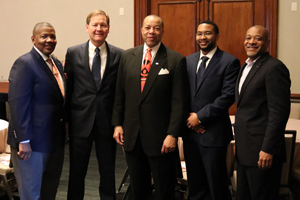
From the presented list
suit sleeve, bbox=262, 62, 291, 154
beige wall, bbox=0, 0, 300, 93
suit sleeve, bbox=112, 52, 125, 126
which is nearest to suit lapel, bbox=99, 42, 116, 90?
suit sleeve, bbox=112, 52, 125, 126

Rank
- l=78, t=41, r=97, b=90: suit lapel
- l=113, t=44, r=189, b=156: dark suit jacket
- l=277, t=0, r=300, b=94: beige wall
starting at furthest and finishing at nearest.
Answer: l=277, t=0, r=300, b=94: beige wall → l=78, t=41, r=97, b=90: suit lapel → l=113, t=44, r=189, b=156: dark suit jacket

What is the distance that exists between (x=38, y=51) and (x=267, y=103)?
158 cm

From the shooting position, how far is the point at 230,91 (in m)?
2.54

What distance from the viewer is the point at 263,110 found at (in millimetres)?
2299

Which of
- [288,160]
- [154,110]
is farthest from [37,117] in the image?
[288,160]

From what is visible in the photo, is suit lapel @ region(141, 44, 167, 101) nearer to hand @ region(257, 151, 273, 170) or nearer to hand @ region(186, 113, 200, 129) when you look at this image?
hand @ region(186, 113, 200, 129)

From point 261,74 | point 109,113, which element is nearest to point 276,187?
point 261,74

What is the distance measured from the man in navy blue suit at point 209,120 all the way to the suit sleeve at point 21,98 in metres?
1.10

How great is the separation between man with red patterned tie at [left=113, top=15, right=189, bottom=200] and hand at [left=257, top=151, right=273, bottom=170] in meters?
0.55

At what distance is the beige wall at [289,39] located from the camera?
5.57 m

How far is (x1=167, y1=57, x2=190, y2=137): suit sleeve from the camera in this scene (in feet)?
8.13

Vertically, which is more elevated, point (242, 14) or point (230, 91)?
point (242, 14)

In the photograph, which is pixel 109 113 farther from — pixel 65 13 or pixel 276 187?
pixel 65 13

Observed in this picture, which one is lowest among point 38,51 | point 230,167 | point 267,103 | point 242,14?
point 230,167
